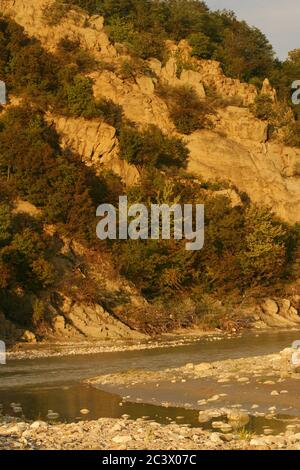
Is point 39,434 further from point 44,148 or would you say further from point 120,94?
point 120,94

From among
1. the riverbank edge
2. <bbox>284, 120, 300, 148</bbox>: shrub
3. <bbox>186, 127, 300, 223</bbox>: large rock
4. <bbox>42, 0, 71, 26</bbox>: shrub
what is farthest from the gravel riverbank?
<bbox>284, 120, 300, 148</bbox>: shrub

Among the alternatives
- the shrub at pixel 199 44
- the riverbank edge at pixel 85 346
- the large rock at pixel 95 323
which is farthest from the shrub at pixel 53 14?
the riverbank edge at pixel 85 346

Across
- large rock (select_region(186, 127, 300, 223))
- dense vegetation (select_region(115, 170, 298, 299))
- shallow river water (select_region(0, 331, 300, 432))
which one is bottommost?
shallow river water (select_region(0, 331, 300, 432))

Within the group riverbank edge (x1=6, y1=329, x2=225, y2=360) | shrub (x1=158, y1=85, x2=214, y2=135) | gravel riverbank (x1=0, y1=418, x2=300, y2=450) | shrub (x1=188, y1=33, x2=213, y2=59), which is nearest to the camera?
gravel riverbank (x1=0, y1=418, x2=300, y2=450)

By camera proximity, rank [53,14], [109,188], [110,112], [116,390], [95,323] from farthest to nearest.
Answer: [53,14] → [110,112] → [109,188] → [95,323] → [116,390]

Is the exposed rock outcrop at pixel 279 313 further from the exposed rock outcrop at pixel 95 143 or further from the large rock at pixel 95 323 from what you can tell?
the exposed rock outcrop at pixel 95 143

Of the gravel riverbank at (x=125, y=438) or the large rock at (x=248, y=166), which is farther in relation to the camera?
the large rock at (x=248, y=166)

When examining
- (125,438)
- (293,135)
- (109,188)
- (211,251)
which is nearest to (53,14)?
(109,188)

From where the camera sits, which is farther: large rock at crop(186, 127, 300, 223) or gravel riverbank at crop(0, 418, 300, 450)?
large rock at crop(186, 127, 300, 223)

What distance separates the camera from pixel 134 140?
45.5m

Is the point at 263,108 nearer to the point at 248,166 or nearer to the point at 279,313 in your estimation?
the point at 248,166

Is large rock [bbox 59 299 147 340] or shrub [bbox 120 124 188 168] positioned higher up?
shrub [bbox 120 124 188 168]

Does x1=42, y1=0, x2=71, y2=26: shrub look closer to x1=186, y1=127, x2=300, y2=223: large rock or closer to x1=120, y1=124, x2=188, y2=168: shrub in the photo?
x1=120, y1=124, x2=188, y2=168: shrub

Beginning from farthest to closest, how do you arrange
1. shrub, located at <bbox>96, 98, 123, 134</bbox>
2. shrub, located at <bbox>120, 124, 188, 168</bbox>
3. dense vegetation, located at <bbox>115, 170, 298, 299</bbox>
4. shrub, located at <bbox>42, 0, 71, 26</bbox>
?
shrub, located at <bbox>42, 0, 71, 26</bbox> < shrub, located at <bbox>96, 98, 123, 134</bbox> < shrub, located at <bbox>120, 124, 188, 168</bbox> < dense vegetation, located at <bbox>115, 170, 298, 299</bbox>
